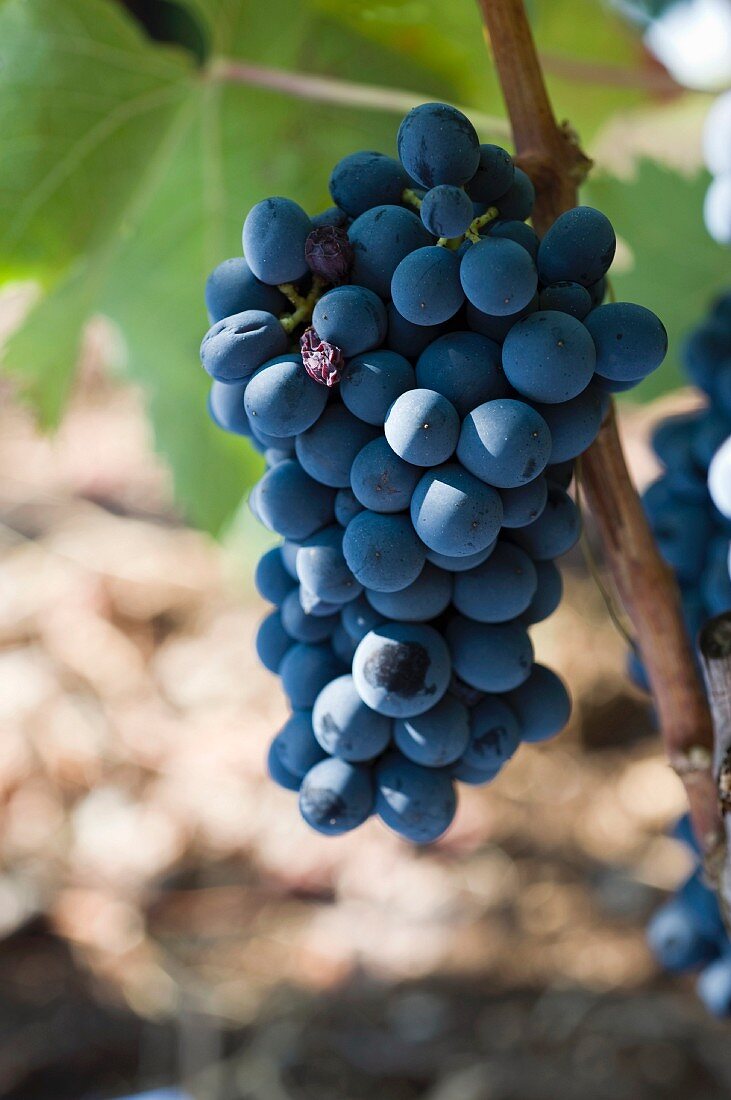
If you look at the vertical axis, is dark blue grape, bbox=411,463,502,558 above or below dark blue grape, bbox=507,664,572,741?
above

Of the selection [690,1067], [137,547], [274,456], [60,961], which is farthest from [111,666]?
[274,456]

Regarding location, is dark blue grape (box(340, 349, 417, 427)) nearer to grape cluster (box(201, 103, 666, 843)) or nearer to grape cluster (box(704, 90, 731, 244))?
grape cluster (box(201, 103, 666, 843))

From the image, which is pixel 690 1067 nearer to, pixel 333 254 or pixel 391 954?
pixel 391 954

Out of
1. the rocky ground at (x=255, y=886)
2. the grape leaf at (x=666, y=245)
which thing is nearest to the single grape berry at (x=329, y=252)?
the grape leaf at (x=666, y=245)

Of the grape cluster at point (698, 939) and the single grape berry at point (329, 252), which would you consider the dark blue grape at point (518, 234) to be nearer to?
the single grape berry at point (329, 252)

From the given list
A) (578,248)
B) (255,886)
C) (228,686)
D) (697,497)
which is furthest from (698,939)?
(228,686)

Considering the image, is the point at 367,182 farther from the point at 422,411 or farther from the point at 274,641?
the point at 274,641

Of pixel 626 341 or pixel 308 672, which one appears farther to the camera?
pixel 308 672

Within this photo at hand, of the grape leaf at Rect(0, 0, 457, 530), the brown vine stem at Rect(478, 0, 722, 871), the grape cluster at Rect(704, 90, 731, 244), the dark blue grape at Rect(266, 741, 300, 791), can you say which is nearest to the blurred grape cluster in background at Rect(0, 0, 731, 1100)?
the grape leaf at Rect(0, 0, 457, 530)
